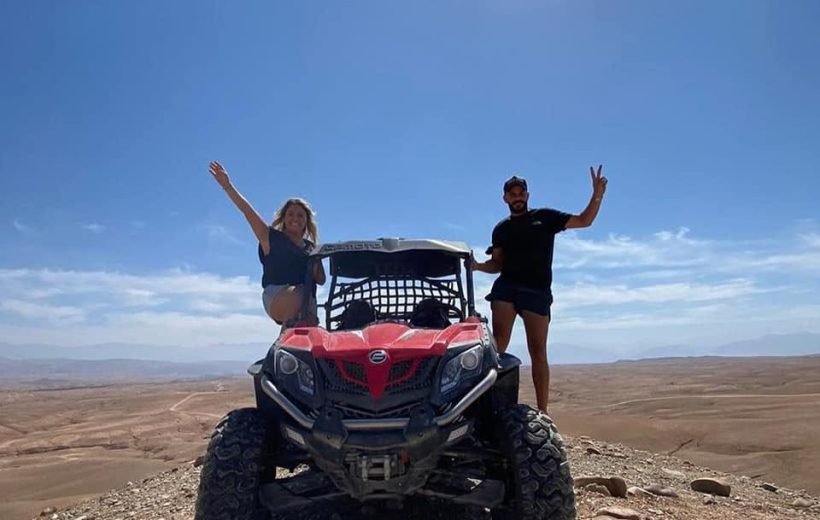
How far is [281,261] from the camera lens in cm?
614

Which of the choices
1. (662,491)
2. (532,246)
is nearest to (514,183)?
(532,246)

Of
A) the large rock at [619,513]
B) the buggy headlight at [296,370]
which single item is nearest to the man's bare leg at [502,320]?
the large rock at [619,513]

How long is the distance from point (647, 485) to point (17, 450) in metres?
34.9

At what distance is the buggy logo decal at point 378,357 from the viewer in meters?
3.81

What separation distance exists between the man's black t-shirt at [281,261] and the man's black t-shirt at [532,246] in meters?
2.30

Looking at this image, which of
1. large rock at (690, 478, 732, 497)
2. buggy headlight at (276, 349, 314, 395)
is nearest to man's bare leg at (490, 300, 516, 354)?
buggy headlight at (276, 349, 314, 395)

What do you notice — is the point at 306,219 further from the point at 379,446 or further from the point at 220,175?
the point at 379,446

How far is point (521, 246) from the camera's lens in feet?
21.9

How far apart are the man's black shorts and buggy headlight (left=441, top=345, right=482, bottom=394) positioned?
8.61 feet

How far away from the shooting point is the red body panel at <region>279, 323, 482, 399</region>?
3799 mm

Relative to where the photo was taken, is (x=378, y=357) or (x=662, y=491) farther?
(x=662, y=491)

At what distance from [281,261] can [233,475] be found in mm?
2662

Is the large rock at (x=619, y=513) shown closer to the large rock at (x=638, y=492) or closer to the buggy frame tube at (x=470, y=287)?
the large rock at (x=638, y=492)

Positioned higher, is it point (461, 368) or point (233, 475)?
point (461, 368)
